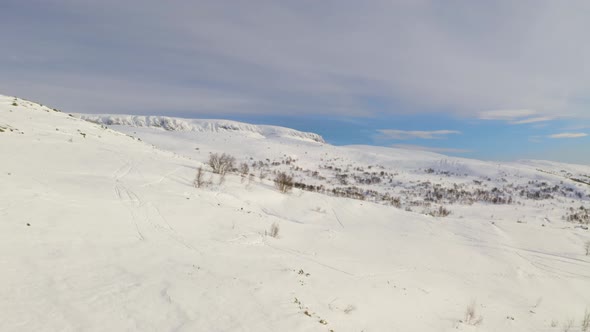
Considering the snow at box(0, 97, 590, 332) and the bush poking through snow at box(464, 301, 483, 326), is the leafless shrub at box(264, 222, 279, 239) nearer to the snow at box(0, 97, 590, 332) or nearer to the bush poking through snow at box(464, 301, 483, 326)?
the snow at box(0, 97, 590, 332)

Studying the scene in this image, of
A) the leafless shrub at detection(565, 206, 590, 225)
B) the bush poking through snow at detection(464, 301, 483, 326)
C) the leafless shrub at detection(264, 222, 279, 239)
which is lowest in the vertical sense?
the bush poking through snow at detection(464, 301, 483, 326)

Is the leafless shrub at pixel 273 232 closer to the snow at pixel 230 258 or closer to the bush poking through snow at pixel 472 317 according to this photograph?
the snow at pixel 230 258

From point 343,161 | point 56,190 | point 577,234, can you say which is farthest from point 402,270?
point 343,161

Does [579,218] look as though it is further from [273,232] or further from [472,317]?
[273,232]

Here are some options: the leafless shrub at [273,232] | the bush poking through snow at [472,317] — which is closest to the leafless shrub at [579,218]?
the bush poking through snow at [472,317]

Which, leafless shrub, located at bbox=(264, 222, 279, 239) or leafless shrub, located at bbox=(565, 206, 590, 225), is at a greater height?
leafless shrub, located at bbox=(565, 206, 590, 225)

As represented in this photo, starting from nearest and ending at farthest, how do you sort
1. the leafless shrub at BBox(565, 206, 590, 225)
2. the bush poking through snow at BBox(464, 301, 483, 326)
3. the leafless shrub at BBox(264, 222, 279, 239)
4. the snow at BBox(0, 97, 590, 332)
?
the snow at BBox(0, 97, 590, 332)
the bush poking through snow at BBox(464, 301, 483, 326)
the leafless shrub at BBox(264, 222, 279, 239)
the leafless shrub at BBox(565, 206, 590, 225)

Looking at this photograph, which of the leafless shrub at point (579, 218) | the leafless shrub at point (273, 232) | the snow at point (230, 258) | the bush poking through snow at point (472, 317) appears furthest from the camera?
the leafless shrub at point (579, 218)

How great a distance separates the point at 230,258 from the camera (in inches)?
350

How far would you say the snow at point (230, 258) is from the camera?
570 centimetres

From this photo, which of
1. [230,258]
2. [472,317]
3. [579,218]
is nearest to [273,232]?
[230,258]

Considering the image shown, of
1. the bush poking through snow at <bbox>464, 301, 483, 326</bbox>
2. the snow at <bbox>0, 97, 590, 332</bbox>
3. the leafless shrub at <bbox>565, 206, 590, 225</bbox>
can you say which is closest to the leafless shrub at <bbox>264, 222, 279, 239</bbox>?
the snow at <bbox>0, 97, 590, 332</bbox>

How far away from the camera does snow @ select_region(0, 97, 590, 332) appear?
570 centimetres

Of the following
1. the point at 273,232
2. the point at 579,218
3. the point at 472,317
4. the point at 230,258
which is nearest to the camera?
the point at 472,317
